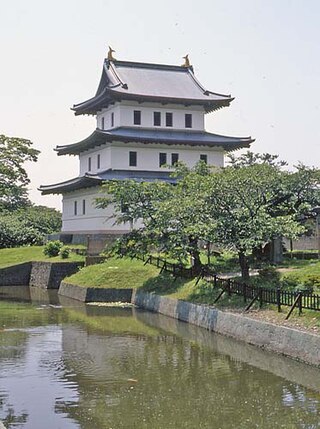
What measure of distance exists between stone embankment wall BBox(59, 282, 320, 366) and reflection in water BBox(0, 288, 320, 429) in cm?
41

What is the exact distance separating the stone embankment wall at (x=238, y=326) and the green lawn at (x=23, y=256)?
12489mm

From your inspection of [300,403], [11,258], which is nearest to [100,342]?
[300,403]

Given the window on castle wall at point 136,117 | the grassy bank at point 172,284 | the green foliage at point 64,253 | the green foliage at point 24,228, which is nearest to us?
the grassy bank at point 172,284

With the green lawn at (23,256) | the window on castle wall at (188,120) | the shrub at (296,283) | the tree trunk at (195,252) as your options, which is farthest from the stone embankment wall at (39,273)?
the shrub at (296,283)

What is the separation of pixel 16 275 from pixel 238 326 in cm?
2904

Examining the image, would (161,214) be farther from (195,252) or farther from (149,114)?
(149,114)

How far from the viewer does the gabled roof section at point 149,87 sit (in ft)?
165

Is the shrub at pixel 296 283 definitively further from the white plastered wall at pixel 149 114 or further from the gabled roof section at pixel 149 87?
the gabled roof section at pixel 149 87

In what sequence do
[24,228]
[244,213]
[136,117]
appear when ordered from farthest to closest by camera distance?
[24,228]
[136,117]
[244,213]

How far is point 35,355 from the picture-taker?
60.6ft

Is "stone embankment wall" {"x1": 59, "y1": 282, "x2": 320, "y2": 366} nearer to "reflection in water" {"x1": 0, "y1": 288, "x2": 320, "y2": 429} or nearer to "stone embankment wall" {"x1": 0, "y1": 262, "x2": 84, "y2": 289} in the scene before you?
"reflection in water" {"x1": 0, "y1": 288, "x2": 320, "y2": 429}

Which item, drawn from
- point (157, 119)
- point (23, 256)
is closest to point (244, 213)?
point (157, 119)

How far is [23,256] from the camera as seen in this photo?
49406 millimetres

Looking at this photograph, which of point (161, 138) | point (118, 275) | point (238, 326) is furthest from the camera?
point (161, 138)
